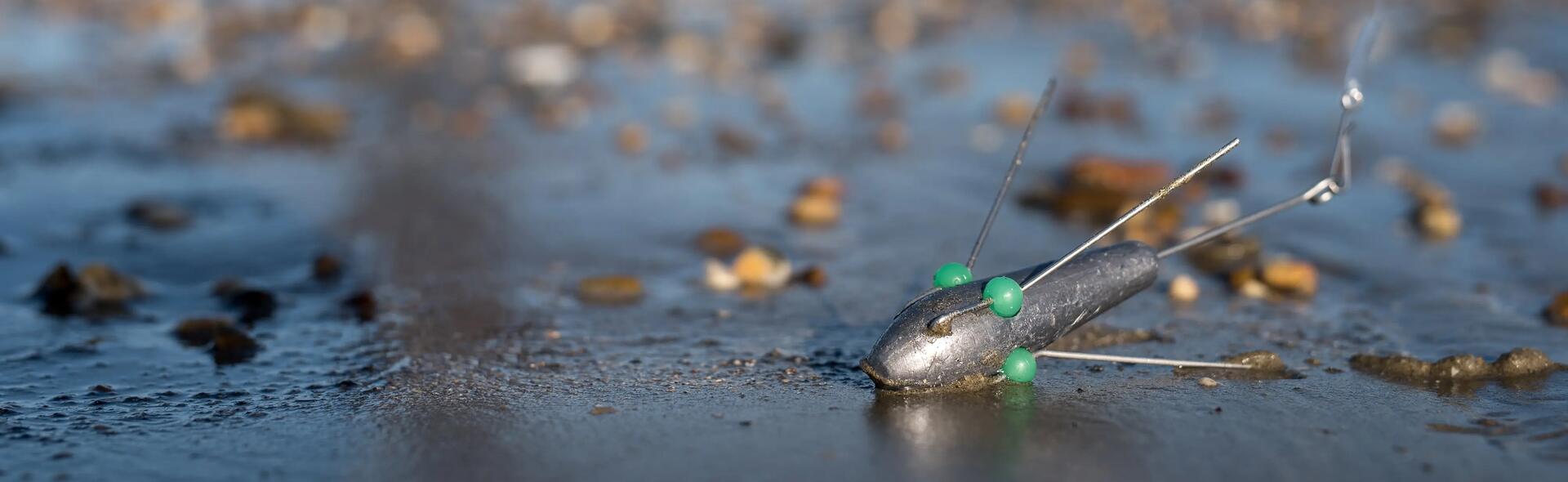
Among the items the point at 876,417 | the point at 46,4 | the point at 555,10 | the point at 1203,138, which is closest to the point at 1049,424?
the point at 876,417

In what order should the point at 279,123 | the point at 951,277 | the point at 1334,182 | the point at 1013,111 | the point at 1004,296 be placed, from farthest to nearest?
1. the point at 1013,111
2. the point at 279,123
3. the point at 1334,182
4. the point at 951,277
5. the point at 1004,296

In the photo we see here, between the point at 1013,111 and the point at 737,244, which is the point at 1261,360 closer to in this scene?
the point at 737,244

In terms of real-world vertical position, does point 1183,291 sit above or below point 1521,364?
above

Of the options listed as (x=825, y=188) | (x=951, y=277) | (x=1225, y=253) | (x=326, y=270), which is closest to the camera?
(x=951, y=277)

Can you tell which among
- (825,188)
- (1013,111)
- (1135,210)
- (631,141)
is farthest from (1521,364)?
(631,141)

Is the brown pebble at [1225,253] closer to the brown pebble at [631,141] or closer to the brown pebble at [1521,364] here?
the brown pebble at [1521,364]

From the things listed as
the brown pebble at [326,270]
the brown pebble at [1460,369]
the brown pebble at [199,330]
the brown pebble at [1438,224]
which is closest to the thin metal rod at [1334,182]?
the brown pebble at [1460,369]
